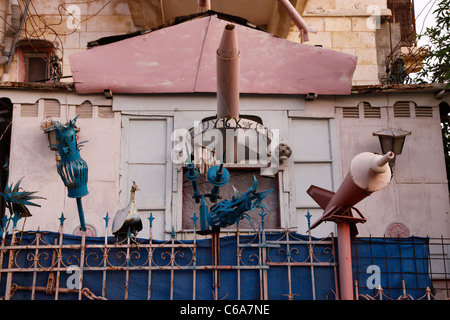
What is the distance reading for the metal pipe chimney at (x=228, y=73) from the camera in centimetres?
797


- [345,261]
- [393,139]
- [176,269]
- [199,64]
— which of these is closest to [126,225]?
[176,269]

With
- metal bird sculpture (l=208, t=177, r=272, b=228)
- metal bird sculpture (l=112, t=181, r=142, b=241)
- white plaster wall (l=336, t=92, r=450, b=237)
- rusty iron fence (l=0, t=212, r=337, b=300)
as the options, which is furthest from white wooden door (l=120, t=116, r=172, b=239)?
white plaster wall (l=336, t=92, r=450, b=237)

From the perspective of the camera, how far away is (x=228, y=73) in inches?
327

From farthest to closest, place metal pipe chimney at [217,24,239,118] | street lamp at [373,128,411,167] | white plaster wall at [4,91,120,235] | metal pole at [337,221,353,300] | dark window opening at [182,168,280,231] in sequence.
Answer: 1. dark window opening at [182,168,280,231]
2. street lamp at [373,128,411,167]
3. white plaster wall at [4,91,120,235]
4. metal pipe chimney at [217,24,239,118]
5. metal pole at [337,221,353,300]

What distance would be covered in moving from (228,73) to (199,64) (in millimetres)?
2942

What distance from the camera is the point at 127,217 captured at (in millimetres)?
8047

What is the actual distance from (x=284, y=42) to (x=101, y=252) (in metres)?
5.57

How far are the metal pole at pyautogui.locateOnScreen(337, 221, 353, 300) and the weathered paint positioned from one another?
4.02 meters

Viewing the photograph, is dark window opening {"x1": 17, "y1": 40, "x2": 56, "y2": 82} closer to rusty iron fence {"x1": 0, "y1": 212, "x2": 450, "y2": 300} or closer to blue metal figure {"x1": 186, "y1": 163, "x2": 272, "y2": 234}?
rusty iron fence {"x1": 0, "y1": 212, "x2": 450, "y2": 300}

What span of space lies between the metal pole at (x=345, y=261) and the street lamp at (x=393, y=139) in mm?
3298

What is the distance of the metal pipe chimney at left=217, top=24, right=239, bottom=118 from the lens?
7.97 metres

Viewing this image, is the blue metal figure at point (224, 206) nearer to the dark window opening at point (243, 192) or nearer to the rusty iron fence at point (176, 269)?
the rusty iron fence at point (176, 269)

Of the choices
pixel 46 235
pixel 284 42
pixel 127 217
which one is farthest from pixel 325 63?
pixel 46 235
